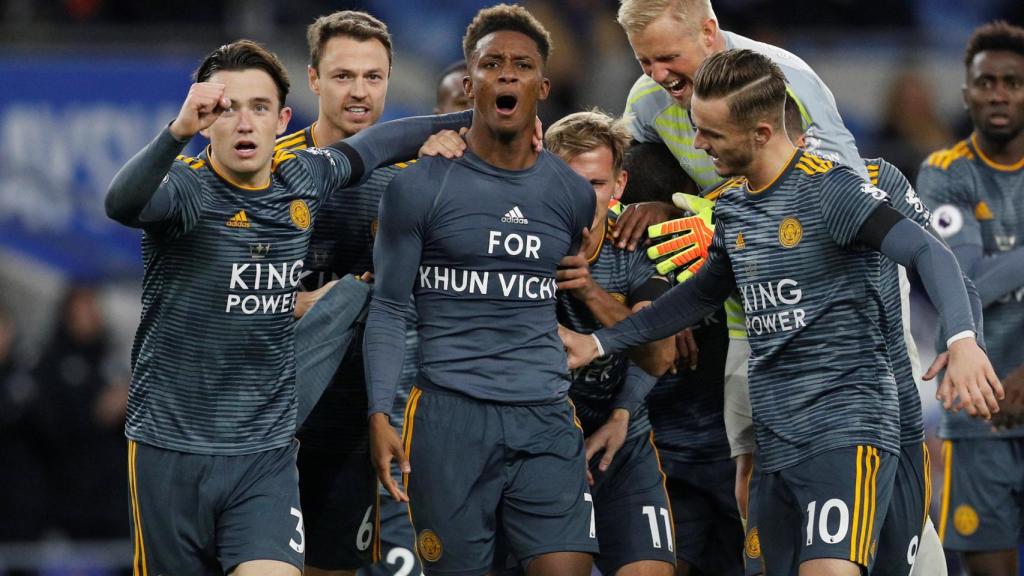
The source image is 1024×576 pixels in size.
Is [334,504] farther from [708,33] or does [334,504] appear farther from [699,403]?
[708,33]

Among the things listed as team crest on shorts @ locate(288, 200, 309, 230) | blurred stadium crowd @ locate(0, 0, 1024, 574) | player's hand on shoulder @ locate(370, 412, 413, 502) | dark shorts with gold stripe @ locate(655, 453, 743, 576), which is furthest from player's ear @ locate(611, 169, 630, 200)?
blurred stadium crowd @ locate(0, 0, 1024, 574)

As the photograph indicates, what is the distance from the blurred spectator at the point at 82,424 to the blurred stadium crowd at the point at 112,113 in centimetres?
1

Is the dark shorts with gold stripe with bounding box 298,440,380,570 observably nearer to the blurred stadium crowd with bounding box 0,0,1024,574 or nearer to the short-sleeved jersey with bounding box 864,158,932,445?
the short-sleeved jersey with bounding box 864,158,932,445

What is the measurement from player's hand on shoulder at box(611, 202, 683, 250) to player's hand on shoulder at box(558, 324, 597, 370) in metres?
0.63

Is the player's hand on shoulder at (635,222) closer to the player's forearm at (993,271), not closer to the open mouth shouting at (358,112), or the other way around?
the open mouth shouting at (358,112)

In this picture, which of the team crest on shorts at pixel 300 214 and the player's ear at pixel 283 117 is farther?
the player's ear at pixel 283 117

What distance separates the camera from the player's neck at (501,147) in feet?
18.6

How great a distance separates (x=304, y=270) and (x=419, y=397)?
3.40 ft

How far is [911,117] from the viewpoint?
13.3 metres

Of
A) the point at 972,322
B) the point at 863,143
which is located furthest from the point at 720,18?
the point at 972,322

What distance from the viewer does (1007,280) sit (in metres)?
7.37

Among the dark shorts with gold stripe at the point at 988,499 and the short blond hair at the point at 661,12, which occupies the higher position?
the short blond hair at the point at 661,12

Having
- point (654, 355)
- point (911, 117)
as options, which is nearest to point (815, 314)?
point (654, 355)

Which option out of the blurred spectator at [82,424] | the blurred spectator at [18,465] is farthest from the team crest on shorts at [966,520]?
the blurred spectator at [18,465]
